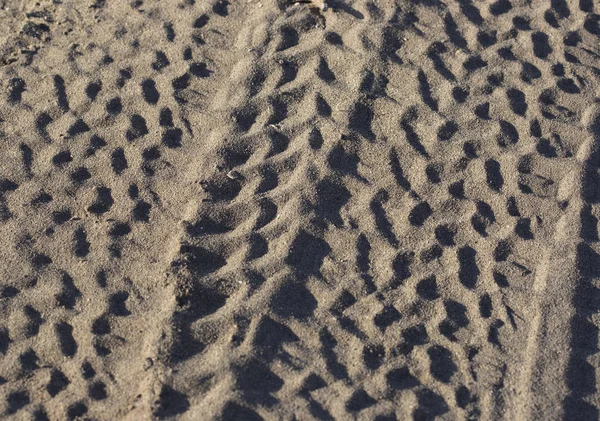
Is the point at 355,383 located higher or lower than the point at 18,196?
lower

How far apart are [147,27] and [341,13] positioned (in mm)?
1276

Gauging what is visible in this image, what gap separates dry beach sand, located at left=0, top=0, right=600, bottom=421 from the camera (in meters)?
4.09

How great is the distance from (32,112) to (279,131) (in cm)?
149

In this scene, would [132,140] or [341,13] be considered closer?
[132,140]

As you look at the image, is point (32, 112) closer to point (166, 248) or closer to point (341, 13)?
point (166, 248)

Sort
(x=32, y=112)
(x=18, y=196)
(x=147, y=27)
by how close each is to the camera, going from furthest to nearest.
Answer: (x=147, y=27), (x=32, y=112), (x=18, y=196)

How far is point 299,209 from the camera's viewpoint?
470 centimetres

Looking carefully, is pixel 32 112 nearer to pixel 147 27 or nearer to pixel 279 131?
pixel 147 27

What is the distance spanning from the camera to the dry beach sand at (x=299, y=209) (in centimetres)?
409

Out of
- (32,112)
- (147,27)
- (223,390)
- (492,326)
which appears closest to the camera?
(223,390)

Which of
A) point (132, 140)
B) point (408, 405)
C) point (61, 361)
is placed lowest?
point (408, 405)

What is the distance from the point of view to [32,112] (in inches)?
203

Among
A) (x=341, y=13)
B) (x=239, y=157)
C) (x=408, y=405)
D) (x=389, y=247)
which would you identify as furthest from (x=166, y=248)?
(x=341, y=13)

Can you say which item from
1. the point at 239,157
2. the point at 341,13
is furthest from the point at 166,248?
the point at 341,13
